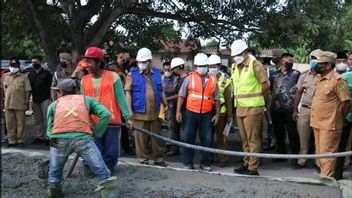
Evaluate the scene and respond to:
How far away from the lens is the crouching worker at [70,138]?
524 centimetres

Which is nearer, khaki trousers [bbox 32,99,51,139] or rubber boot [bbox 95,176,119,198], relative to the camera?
rubber boot [bbox 95,176,119,198]

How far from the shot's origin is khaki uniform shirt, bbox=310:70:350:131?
640cm

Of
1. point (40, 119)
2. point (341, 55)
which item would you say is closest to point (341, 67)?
point (341, 55)

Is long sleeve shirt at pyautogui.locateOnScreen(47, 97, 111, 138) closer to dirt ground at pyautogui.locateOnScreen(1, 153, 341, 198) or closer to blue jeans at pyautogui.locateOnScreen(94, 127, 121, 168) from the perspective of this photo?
blue jeans at pyautogui.locateOnScreen(94, 127, 121, 168)

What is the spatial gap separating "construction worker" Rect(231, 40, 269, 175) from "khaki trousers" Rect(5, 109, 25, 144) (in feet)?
14.5

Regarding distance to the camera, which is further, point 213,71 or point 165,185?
point 213,71

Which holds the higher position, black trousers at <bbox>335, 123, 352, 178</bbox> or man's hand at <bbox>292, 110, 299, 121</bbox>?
man's hand at <bbox>292, 110, 299, 121</bbox>

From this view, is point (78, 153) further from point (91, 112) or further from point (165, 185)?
point (165, 185)

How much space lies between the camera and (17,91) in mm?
9266

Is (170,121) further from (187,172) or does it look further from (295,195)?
(295,195)

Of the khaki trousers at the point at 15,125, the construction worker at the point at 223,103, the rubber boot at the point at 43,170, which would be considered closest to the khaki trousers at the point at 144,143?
the construction worker at the point at 223,103

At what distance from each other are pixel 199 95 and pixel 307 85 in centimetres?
170

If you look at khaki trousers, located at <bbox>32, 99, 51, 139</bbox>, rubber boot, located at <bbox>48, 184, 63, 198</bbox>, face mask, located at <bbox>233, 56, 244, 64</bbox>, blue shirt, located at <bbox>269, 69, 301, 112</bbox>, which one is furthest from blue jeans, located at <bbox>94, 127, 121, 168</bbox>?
khaki trousers, located at <bbox>32, 99, 51, 139</bbox>

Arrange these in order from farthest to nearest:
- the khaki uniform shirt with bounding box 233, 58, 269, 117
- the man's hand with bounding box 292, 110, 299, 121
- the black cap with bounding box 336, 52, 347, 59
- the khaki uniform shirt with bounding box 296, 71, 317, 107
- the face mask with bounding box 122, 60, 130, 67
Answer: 1. the face mask with bounding box 122, 60, 130, 67
2. the black cap with bounding box 336, 52, 347, 59
3. the man's hand with bounding box 292, 110, 299, 121
4. the khaki uniform shirt with bounding box 296, 71, 317, 107
5. the khaki uniform shirt with bounding box 233, 58, 269, 117
